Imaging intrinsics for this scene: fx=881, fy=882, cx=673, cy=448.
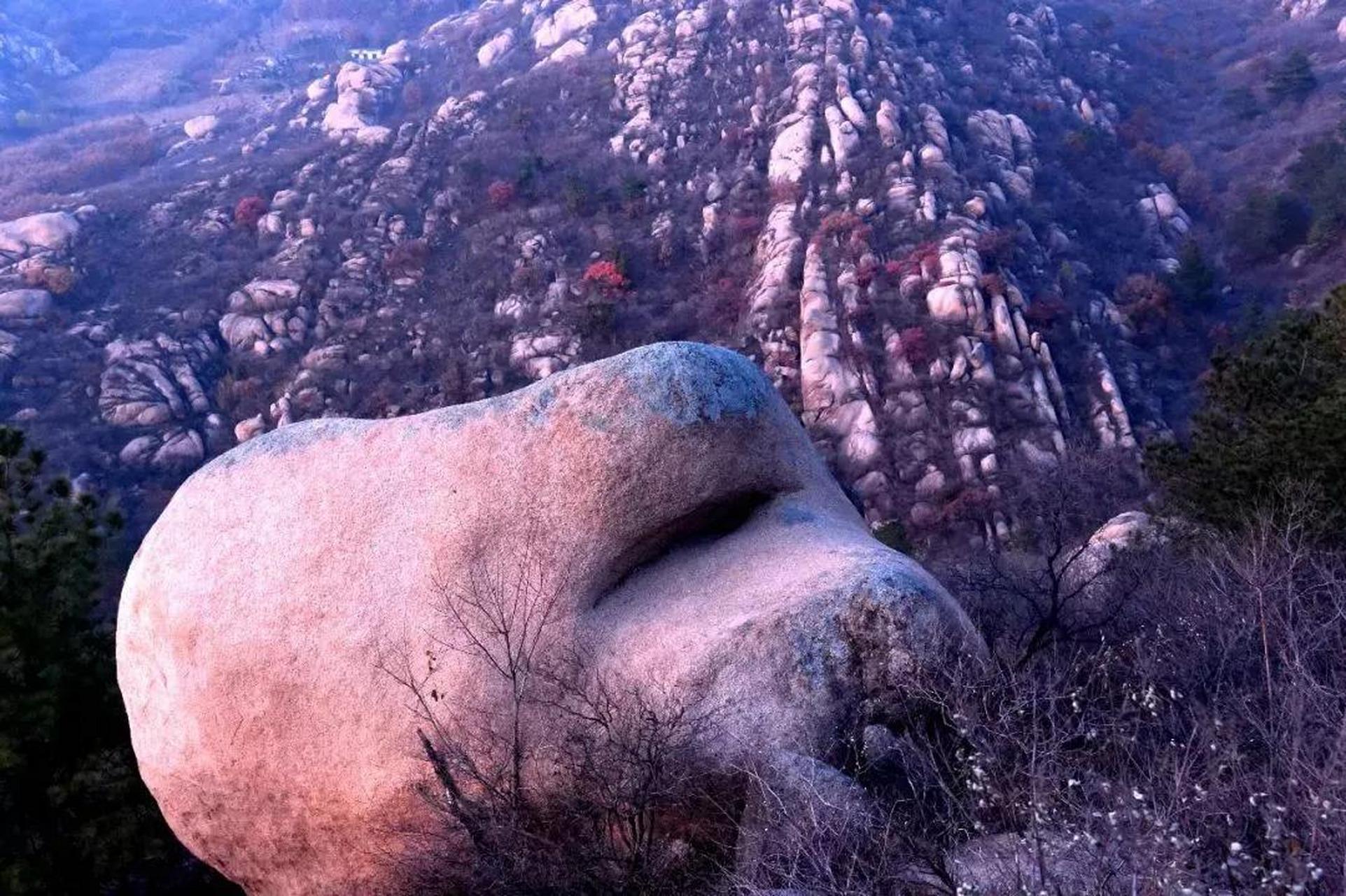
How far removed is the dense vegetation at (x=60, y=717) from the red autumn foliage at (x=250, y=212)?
31574 millimetres

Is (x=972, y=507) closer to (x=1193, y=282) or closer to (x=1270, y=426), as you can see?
(x=1270, y=426)

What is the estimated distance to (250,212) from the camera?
39.5 meters

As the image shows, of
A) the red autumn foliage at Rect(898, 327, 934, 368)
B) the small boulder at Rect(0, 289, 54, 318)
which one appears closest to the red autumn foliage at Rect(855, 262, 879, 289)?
the red autumn foliage at Rect(898, 327, 934, 368)

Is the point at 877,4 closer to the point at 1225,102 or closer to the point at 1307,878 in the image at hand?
the point at 1225,102

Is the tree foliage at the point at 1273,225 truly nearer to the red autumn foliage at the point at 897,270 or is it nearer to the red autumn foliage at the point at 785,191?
the red autumn foliage at the point at 897,270

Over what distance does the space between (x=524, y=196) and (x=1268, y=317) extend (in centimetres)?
2767

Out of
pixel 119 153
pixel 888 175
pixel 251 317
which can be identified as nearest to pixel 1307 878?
pixel 888 175

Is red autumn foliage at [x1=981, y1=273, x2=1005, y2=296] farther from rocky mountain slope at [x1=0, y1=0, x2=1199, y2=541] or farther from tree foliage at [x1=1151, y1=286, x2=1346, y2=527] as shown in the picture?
tree foliage at [x1=1151, y1=286, x2=1346, y2=527]

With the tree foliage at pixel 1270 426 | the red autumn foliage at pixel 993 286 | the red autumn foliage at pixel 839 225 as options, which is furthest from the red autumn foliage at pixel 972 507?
the red autumn foliage at pixel 839 225

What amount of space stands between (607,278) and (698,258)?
12.3ft

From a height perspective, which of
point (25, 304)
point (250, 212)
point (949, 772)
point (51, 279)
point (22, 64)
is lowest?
point (949, 772)

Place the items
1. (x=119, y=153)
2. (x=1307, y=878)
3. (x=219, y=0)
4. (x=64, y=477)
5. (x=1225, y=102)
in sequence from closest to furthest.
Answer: (x=1307, y=878), (x=64, y=477), (x=1225, y=102), (x=119, y=153), (x=219, y=0)

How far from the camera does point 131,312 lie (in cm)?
3428

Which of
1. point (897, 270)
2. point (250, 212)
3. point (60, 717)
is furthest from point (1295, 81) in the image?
point (60, 717)
